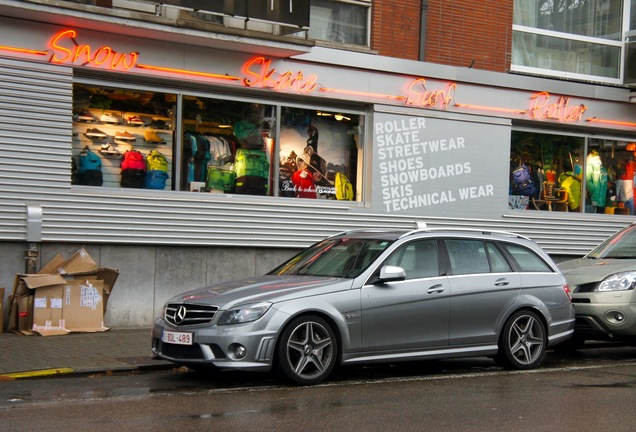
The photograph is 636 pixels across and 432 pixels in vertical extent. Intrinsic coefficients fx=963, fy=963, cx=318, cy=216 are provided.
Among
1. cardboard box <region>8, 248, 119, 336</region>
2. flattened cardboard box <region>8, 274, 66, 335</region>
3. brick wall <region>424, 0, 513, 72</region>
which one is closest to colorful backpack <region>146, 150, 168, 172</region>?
cardboard box <region>8, 248, 119, 336</region>

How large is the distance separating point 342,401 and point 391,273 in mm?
1706

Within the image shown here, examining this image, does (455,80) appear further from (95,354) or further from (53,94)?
(95,354)

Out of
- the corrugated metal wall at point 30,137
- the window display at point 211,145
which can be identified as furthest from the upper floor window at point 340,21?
the corrugated metal wall at point 30,137

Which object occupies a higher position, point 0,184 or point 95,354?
point 0,184

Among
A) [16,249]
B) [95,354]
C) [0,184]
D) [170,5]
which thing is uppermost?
[170,5]

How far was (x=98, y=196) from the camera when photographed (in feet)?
47.5

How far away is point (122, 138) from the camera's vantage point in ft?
50.0

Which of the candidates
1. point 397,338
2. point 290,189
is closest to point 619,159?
point 290,189

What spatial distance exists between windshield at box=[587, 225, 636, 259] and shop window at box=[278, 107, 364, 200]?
5.09m

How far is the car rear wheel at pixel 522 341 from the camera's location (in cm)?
1097

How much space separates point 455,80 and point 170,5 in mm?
5971

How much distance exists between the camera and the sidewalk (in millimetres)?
10477

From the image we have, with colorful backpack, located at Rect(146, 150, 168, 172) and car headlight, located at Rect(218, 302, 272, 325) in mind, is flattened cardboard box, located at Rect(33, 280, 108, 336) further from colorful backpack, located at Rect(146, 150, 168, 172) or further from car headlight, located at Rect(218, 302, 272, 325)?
car headlight, located at Rect(218, 302, 272, 325)

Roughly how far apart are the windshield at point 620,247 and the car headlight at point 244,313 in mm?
6053
